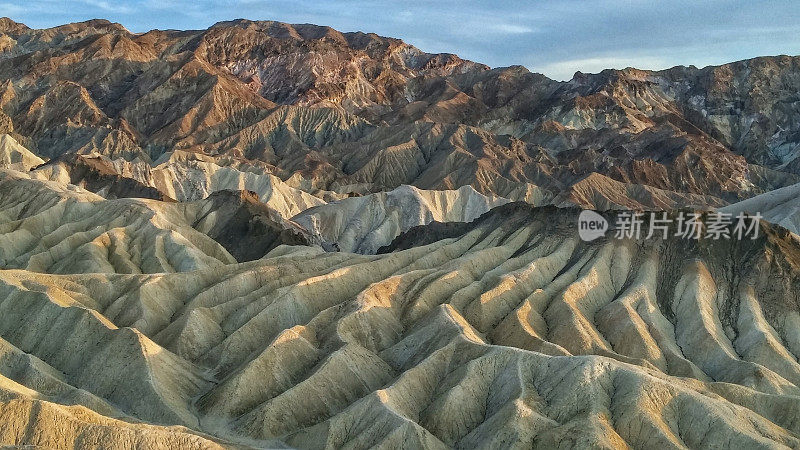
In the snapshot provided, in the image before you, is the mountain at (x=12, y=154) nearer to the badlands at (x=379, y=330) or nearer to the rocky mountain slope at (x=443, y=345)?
the badlands at (x=379, y=330)

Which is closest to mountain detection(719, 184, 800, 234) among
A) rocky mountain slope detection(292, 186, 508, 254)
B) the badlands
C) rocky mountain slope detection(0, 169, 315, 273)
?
the badlands

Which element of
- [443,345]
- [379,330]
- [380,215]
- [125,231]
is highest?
[125,231]

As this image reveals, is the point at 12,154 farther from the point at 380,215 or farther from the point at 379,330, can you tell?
the point at 379,330

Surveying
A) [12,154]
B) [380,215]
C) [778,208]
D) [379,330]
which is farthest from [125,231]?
[778,208]

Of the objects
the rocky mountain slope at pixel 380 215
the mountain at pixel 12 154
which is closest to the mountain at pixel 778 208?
the rocky mountain slope at pixel 380 215

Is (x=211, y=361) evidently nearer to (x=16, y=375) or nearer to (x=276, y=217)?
(x=16, y=375)

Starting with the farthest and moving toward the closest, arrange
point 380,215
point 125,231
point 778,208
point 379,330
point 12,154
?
point 12,154 → point 380,215 → point 778,208 → point 125,231 → point 379,330

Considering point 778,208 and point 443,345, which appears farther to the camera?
point 778,208

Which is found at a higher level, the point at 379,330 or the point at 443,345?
the point at 443,345
